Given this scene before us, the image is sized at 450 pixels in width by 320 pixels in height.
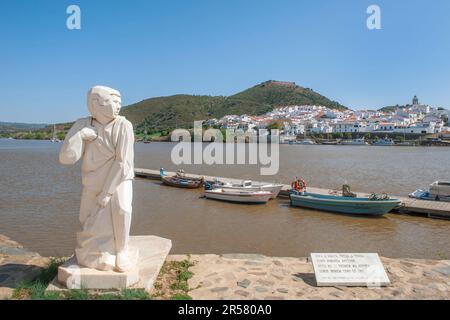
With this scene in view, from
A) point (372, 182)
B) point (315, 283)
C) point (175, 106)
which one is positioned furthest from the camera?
point (175, 106)

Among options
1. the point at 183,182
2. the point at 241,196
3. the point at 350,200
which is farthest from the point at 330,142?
the point at 350,200

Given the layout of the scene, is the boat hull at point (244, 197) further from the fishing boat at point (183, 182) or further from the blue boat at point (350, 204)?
the fishing boat at point (183, 182)

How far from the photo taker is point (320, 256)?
5254 millimetres

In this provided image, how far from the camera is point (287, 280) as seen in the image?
5102 millimetres

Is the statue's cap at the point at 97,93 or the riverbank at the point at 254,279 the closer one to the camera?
the statue's cap at the point at 97,93

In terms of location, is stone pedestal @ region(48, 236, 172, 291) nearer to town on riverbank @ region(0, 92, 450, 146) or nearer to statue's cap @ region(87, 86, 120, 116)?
statue's cap @ region(87, 86, 120, 116)

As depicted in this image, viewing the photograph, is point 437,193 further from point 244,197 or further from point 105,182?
point 105,182

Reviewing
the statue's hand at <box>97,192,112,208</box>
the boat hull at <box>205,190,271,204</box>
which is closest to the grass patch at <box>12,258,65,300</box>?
the statue's hand at <box>97,192,112,208</box>

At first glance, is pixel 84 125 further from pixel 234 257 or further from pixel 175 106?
pixel 175 106

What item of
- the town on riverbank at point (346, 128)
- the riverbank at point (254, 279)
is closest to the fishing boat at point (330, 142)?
the town on riverbank at point (346, 128)

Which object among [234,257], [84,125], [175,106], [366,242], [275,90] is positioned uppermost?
[275,90]

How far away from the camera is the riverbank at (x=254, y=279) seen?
4565 mm

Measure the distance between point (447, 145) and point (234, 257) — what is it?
271 feet
